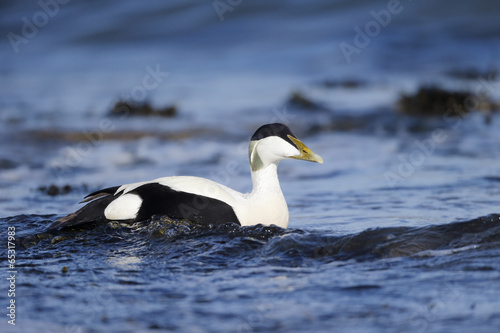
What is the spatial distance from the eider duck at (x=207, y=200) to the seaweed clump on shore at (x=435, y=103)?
6.23 meters

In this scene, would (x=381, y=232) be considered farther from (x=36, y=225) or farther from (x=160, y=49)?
(x=160, y=49)

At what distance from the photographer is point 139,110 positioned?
38.5 ft

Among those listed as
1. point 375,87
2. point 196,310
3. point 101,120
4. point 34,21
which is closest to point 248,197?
point 196,310

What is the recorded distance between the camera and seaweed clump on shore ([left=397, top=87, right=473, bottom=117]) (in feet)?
36.9

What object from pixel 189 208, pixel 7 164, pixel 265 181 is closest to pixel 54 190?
pixel 7 164

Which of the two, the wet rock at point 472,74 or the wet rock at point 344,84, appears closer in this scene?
the wet rock at point 472,74

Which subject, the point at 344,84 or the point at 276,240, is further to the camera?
the point at 344,84

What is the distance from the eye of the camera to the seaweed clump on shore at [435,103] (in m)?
11.2
